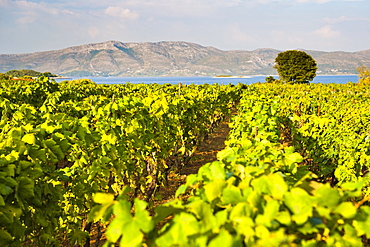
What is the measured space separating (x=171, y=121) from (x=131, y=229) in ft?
16.5

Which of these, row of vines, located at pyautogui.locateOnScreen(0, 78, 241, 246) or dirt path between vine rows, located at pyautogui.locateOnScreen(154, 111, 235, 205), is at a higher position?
row of vines, located at pyautogui.locateOnScreen(0, 78, 241, 246)

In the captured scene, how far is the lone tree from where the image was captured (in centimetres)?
5984

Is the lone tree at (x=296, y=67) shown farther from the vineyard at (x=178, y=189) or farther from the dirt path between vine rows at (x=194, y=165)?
the vineyard at (x=178, y=189)

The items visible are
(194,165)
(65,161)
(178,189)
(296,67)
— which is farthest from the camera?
(296,67)

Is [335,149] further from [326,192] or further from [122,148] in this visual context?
[326,192]

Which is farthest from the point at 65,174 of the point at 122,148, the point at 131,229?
the point at 131,229

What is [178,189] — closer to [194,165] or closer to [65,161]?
[65,161]

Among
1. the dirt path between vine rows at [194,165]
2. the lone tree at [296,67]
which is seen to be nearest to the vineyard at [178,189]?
the dirt path between vine rows at [194,165]

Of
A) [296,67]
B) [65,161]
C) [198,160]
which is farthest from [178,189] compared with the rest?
[296,67]

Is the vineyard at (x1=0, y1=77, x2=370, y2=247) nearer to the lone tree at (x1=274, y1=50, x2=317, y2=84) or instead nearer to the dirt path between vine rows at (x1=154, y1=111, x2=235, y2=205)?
the dirt path between vine rows at (x1=154, y1=111, x2=235, y2=205)

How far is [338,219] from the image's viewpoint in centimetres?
127

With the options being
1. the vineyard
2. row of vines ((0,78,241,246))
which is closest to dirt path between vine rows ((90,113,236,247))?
the vineyard

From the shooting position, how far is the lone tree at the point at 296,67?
59844 millimetres

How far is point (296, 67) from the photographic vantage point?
2365 inches
